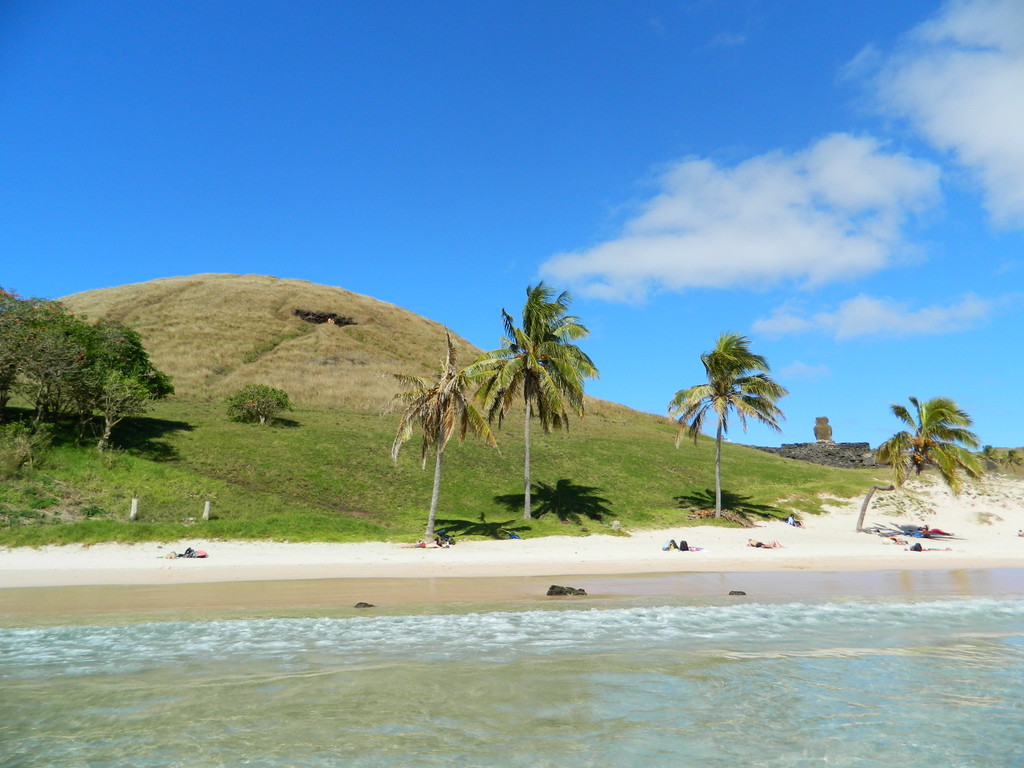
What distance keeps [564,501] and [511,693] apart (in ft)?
87.7

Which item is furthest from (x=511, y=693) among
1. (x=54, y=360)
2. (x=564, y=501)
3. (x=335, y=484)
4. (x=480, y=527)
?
(x=54, y=360)

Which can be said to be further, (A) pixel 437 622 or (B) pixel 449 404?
(B) pixel 449 404

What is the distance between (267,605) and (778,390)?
94.2 feet

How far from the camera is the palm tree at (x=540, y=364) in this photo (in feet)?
98.8

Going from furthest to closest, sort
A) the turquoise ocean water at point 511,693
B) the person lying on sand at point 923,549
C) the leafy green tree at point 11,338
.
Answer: the leafy green tree at point 11,338 < the person lying on sand at point 923,549 < the turquoise ocean water at point 511,693

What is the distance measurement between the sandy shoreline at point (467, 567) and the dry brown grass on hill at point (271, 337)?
36890mm

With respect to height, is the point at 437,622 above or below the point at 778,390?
below

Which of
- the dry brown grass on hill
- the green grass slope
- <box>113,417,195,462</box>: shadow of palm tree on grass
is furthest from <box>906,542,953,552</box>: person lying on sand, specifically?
the dry brown grass on hill

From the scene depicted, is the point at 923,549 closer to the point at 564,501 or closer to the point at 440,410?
the point at 564,501

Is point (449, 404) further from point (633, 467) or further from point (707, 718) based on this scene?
point (633, 467)

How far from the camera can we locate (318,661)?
9977mm

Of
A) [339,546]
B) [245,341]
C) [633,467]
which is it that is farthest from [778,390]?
[245,341]

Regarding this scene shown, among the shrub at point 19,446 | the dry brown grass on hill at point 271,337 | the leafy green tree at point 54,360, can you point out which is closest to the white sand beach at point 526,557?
the shrub at point 19,446

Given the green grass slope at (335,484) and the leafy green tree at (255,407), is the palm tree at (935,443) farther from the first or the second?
the leafy green tree at (255,407)
